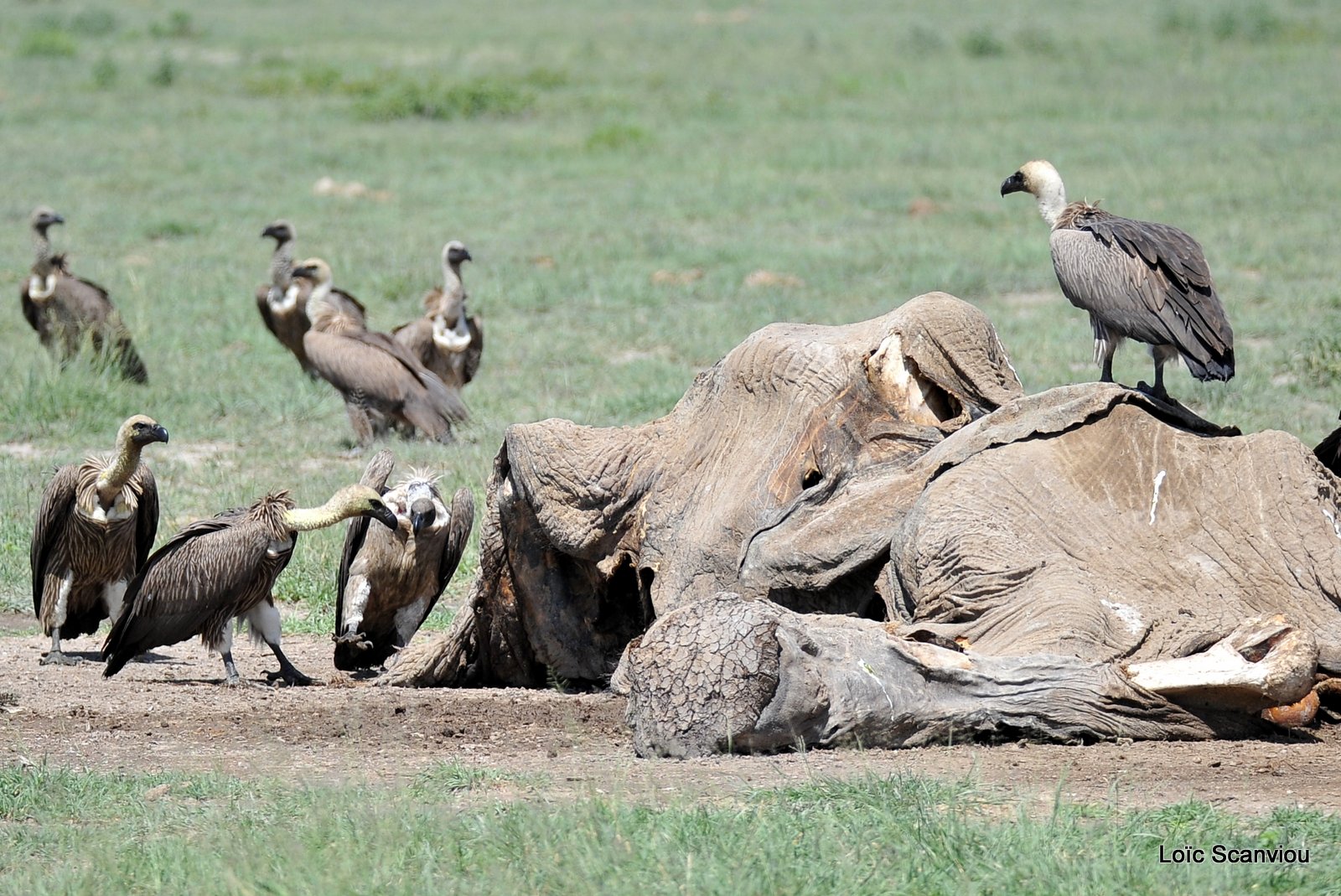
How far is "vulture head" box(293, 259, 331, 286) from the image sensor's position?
13.4 metres

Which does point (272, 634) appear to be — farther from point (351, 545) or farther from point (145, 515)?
point (145, 515)

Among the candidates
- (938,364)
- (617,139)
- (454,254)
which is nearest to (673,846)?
(938,364)

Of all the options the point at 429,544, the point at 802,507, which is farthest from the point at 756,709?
the point at 429,544

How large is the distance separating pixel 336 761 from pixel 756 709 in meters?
1.26

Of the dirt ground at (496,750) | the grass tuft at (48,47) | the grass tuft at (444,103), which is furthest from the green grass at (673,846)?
the grass tuft at (48,47)

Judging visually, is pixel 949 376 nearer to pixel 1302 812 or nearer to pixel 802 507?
pixel 802 507

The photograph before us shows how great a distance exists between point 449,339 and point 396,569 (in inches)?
233

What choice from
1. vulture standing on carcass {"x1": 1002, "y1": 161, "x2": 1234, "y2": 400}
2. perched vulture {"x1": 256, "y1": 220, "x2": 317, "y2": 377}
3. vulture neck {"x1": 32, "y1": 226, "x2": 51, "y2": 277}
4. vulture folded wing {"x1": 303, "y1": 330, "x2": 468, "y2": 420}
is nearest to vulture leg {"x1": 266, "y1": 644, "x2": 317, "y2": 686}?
vulture standing on carcass {"x1": 1002, "y1": 161, "x2": 1234, "y2": 400}

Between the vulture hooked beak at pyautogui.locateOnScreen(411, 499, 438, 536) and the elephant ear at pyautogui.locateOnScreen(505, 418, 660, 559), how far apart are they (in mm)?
1172

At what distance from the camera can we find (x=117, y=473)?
7.47 metres

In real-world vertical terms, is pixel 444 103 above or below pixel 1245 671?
above

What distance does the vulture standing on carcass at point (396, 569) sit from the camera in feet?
24.9

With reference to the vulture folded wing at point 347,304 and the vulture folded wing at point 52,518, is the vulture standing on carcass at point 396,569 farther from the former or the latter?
the vulture folded wing at point 347,304

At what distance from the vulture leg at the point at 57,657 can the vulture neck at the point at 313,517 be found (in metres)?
1.26
